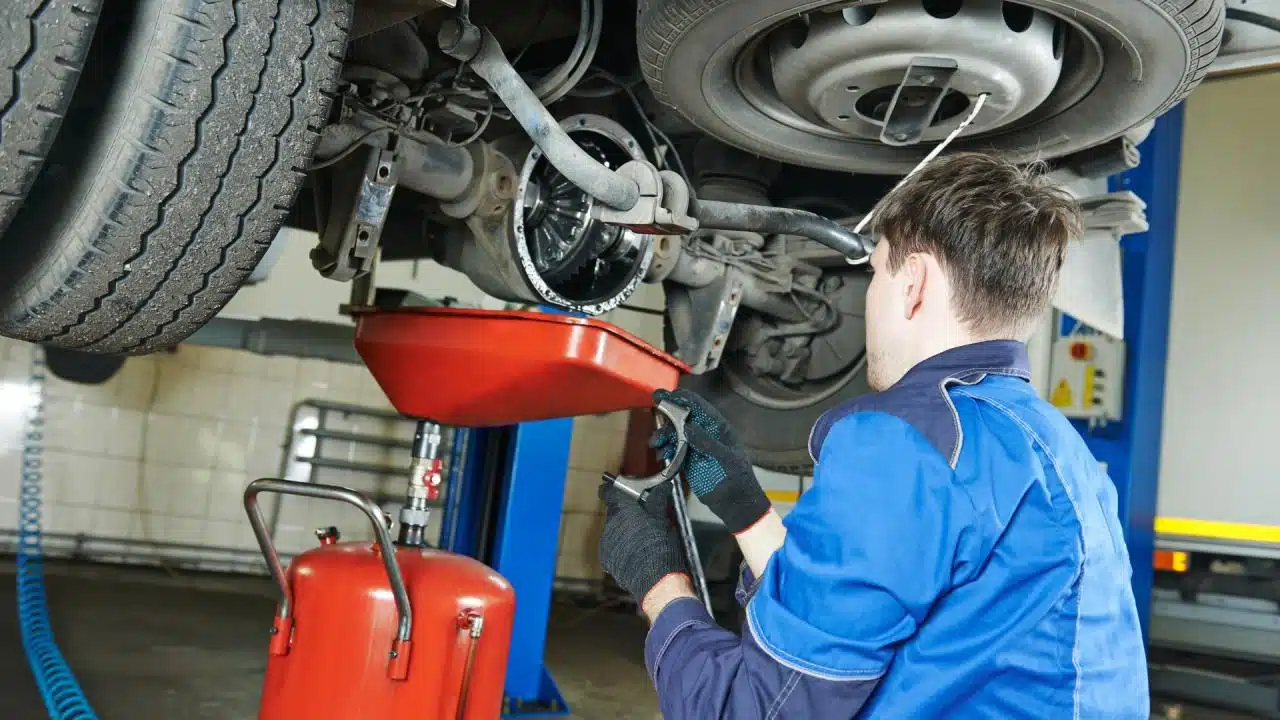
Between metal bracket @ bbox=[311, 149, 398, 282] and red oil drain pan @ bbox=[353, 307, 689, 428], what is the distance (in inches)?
6.9

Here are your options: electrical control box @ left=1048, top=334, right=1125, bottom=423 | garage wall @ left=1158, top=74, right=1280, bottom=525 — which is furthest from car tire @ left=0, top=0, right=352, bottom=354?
garage wall @ left=1158, top=74, right=1280, bottom=525

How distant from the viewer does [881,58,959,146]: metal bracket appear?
53.7 inches

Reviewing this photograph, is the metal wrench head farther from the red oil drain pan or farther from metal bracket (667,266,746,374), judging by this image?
metal bracket (667,266,746,374)

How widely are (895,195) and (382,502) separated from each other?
5548 millimetres

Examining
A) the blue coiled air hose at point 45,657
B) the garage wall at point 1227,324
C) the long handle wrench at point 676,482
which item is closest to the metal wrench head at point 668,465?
the long handle wrench at point 676,482

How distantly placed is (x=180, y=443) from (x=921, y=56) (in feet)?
17.8

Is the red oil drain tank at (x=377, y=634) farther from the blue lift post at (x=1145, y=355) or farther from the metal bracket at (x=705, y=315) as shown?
the blue lift post at (x=1145, y=355)

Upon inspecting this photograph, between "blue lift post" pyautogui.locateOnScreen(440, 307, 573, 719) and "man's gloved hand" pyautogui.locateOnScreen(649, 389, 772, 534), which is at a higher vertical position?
"man's gloved hand" pyautogui.locateOnScreen(649, 389, 772, 534)

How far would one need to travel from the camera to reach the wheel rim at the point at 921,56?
4.33ft

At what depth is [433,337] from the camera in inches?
70.1

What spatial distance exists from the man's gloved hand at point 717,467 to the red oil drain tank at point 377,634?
21.8 inches

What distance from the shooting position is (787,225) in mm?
1678

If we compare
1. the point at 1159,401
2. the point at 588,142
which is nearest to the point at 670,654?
the point at 588,142

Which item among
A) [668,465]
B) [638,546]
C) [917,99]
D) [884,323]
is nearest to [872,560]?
[884,323]
